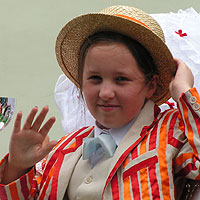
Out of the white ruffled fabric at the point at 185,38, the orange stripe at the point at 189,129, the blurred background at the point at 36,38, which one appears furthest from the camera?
the blurred background at the point at 36,38

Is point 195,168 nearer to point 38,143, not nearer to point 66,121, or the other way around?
point 38,143

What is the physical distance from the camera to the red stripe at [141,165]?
2.75 feet

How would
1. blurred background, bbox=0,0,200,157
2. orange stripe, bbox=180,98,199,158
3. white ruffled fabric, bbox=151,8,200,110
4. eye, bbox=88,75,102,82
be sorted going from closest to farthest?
1. orange stripe, bbox=180,98,199,158
2. eye, bbox=88,75,102,82
3. white ruffled fabric, bbox=151,8,200,110
4. blurred background, bbox=0,0,200,157

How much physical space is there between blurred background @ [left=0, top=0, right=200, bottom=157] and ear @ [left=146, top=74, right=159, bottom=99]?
0.75 m

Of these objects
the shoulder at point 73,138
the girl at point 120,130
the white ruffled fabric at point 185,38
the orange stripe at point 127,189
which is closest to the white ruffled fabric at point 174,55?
the white ruffled fabric at point 185,38

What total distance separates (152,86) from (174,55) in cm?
37

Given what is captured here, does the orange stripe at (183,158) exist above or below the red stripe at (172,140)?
below

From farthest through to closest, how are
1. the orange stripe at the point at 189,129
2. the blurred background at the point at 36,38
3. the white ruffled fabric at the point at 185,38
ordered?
the blurred background at the point at 36,38 < the white ruffled fabric at the point at 185,38 < the orange stripe at the point at 189,129

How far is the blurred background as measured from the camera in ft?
5.50

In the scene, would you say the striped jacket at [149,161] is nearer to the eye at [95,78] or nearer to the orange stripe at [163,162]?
the orange stripe at [163,162]

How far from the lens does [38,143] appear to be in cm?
91

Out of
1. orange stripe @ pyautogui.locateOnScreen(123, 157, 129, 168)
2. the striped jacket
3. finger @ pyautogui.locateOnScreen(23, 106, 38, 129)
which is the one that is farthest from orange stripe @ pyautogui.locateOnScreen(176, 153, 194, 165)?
finger @ pyautogui.locateOnScreen(23, 106, 38, 129)

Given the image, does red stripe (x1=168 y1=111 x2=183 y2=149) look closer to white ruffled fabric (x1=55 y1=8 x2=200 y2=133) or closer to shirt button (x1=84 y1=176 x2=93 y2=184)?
shirt button (x1=84 y1=176 x2=93 y2=184)

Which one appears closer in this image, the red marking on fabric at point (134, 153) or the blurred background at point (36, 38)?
the red marking on fabric at point (134, 153)
